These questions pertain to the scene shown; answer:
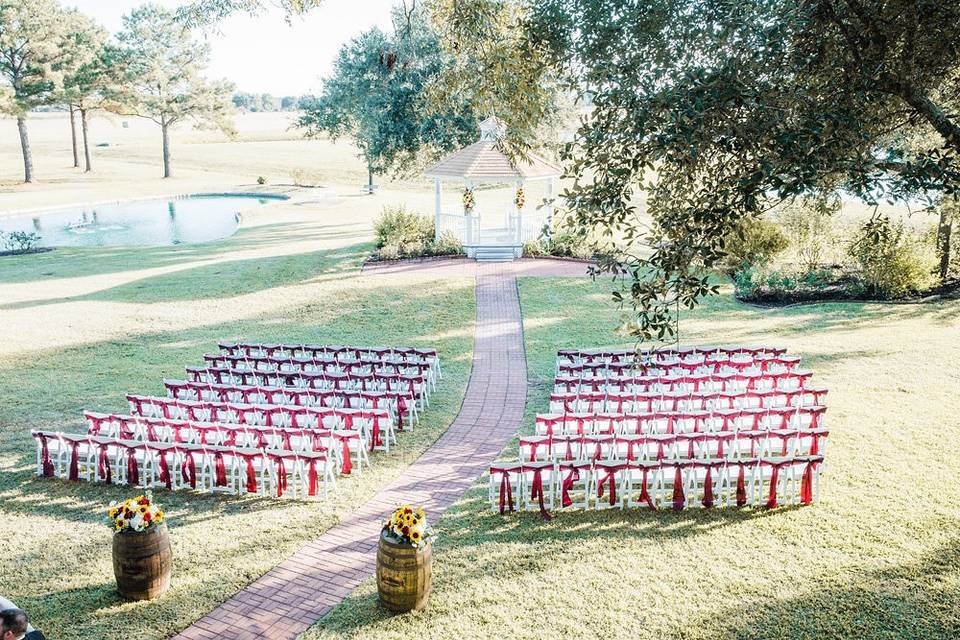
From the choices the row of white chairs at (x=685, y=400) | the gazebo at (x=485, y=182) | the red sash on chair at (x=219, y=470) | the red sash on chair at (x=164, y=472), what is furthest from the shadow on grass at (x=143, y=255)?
the row of white chairs at (x=685, y=400)

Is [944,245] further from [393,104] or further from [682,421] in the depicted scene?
[393,104]

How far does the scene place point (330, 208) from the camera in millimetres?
46844

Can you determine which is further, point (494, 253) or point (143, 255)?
point (143, 255)

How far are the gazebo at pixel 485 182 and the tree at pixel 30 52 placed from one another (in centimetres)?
4064

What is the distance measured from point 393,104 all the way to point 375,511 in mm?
22396

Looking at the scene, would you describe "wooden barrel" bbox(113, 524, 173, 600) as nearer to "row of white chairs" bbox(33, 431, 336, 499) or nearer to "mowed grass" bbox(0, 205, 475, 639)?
"mowed grass" bbox(0, 205, 475, 639)

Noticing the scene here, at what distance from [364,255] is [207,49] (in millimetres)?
49446

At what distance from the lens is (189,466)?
1071 centimetres

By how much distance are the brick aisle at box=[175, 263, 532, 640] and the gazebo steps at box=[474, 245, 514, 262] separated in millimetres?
10017

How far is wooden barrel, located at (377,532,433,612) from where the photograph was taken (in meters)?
7.62

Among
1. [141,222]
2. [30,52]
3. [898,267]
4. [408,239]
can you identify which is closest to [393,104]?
[408,239]

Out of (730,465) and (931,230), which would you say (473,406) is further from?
(931,230)

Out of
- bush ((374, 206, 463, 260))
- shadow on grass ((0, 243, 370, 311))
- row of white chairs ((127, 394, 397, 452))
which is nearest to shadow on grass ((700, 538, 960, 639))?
row of white chairs ((127, 394, 397, 452))

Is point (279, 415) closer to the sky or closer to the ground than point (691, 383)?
closer to the ground
